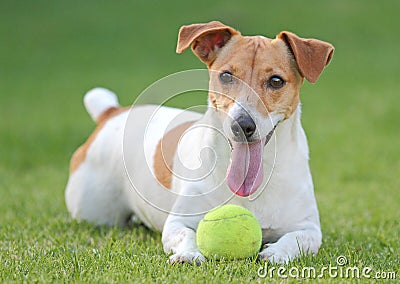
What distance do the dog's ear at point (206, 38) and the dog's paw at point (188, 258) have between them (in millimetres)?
1305

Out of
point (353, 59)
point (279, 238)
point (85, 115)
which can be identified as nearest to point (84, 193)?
point (279, 238)

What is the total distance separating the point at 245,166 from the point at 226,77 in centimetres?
57

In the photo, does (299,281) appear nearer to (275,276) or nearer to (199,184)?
(275,276)

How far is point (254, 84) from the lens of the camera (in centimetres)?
441

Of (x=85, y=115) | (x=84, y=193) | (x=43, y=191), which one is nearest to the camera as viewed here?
(x=84, y=193)

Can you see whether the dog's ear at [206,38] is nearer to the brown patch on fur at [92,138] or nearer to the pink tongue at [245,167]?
the pink tongue at [245,167]

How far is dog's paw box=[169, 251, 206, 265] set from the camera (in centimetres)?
409

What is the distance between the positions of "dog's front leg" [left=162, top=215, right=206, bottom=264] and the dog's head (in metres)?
0.41

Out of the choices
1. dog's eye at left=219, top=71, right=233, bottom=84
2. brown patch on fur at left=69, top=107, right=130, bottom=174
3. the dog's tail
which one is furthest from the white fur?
the dog's tail

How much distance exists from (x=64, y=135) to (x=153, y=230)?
5392 millimetres

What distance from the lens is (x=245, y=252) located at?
13.7 feet

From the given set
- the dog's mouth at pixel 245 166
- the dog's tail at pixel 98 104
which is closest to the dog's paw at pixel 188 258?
the dog's mouth at pixel 245 166

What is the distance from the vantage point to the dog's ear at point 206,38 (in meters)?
4.64

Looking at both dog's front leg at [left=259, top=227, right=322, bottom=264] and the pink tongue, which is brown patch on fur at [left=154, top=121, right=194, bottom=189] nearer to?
the pink tongue
